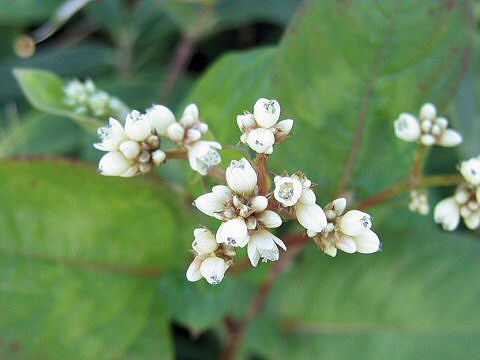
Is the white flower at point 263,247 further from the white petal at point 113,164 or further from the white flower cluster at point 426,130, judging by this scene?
the white flower cluster at point 426,130

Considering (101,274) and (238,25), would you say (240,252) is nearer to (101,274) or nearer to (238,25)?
(101,274)

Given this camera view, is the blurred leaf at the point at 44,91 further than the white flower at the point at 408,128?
Yes

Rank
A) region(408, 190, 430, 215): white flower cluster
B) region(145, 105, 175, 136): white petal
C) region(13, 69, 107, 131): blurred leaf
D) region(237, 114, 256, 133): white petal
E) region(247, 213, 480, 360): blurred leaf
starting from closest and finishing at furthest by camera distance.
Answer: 1. region(237, 114, 256, 133): white petal
2. region(145, 105, 175, 136): white petal
3. region(408, 190, 430, 215): white flower cluster
4. region(13, 69, 107, 131): blurred leaf
5. region(247, 213, 480, 360): blurred leaf

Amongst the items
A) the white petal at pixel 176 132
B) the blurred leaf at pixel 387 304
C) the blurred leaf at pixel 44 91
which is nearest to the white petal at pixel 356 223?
the white petal at pixel 176 132

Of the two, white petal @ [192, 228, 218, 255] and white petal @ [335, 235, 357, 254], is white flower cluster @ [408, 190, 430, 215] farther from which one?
white petal @ [192, 228, 218, 255]

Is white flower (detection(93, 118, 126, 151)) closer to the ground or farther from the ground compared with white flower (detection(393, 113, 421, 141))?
closer to the ground

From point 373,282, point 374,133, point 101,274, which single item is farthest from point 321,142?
point 101,274

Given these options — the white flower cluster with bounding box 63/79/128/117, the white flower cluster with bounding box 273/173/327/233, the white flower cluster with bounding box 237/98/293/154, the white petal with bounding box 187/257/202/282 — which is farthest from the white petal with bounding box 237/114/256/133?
the white flower cluster with bounding box 63/79/128/117
